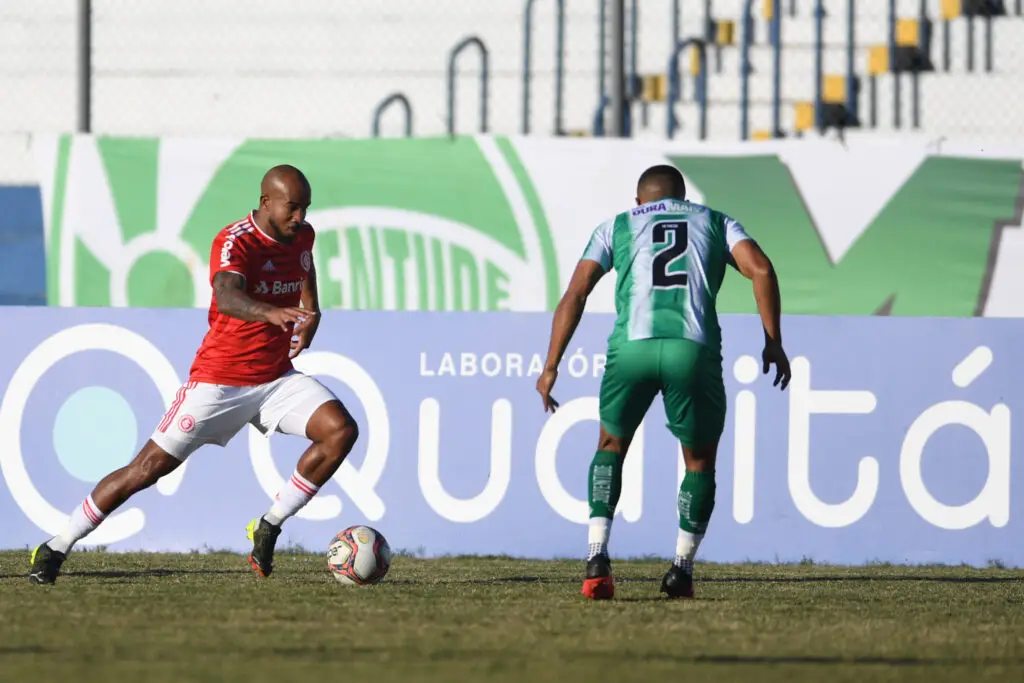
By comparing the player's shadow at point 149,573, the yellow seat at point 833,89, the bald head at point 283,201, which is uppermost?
the yellow seat at point 833,89

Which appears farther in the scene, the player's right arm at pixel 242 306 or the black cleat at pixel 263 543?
the black cleat at pixel 263 543

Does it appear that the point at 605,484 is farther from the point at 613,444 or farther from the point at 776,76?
the point at 776,76

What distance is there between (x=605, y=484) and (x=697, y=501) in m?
0.38

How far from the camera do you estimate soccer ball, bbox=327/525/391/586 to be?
7395 mm

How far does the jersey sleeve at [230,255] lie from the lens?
24.0ft

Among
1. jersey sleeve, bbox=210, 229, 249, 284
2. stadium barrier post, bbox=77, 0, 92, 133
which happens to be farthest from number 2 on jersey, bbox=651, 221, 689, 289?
stadium barrier post, bbox=77, 0, 92, 133

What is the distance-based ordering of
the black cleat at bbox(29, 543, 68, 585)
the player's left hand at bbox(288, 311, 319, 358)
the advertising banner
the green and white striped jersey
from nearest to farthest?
the green and white striped jersey, the black cleat at bbox(29, 543, 68, 585), the player's left hand at bbox(288, 311, 319, 358), the advertising banner

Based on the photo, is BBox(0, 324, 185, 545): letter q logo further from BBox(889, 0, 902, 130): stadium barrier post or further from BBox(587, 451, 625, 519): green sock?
BBox(889, 0, 902, 130): stadium barrier post

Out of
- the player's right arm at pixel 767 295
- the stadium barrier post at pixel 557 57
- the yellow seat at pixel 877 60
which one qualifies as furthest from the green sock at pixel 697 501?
the yellow seat at pixel 877 60

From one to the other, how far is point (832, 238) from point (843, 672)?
5847 mm

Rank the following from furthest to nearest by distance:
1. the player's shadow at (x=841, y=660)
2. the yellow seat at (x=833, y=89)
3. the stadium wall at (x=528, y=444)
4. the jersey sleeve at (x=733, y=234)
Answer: the yellow seat at (x=833, y=89), the stadium wall at (x=528, y=444), the jersey sleeve at (x=733, y=234), the player's shadow at (x=841, y=660)

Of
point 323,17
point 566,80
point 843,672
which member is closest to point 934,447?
point 843,672

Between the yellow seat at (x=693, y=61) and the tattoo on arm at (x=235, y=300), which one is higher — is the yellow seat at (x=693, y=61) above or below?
above

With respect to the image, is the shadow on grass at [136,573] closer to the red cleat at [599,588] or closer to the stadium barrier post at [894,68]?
the red cleat at [599,588]
